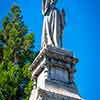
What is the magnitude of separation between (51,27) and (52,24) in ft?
0.40

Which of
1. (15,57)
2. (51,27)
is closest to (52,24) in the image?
(51,27)

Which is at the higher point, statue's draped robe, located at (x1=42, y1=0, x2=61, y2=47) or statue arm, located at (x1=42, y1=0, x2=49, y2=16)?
statue arm, located at (x1=42, y1=0, x2=49, y2=16)

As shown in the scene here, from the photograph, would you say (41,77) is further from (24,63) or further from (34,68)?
(24,63)

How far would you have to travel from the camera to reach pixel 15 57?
19.4 meters

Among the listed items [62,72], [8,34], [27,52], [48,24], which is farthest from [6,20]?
[62,72]

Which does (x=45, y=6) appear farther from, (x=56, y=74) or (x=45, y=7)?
(x=56, y=74)

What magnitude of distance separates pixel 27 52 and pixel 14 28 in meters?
1.91

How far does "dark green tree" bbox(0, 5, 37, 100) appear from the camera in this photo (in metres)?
17.0

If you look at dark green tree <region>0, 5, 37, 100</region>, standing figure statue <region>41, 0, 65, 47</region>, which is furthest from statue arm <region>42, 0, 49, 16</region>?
dark green tree <region>0, 5, 37, 100</region>

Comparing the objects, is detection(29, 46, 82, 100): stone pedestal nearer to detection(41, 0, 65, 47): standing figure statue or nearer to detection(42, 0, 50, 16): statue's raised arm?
detection(41, 0, 65, 47): standing figure statue

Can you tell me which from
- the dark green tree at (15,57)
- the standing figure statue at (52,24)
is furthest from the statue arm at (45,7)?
the dark green tree at (15,57)

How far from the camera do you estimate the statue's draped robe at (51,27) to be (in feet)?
39.3

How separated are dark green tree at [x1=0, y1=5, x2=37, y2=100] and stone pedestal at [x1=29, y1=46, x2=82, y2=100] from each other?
17.0ft

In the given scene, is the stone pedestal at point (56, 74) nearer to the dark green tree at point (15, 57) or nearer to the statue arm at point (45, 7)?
the statue arm at point (45, 7)
